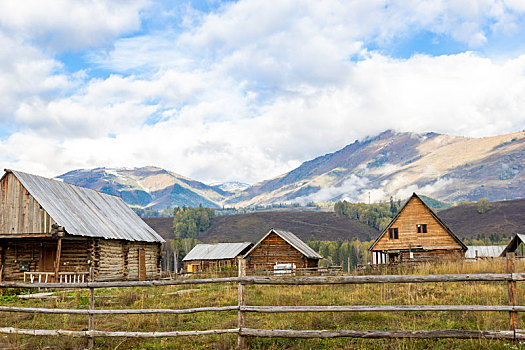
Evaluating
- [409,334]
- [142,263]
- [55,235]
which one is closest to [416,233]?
[142,263]

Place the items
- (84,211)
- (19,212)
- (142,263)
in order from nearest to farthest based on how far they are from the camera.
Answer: (19,212) < (84,211) < (142,263)

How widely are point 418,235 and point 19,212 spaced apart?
38446mm

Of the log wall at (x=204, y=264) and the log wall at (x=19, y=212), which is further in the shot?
the log wall at (x=204, y=264)

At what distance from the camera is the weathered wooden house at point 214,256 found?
3150 inches

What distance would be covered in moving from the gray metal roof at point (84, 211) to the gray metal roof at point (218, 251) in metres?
37.5

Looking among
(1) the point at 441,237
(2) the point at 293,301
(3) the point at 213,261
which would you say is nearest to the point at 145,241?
(2) the point at 293,301

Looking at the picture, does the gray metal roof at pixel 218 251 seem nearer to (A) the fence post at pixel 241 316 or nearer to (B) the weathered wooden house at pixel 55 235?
(B) the weathered wooden house at pixel 55 235

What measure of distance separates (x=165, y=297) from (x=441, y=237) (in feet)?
127

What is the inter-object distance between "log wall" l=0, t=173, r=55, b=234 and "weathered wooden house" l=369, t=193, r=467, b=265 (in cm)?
3493

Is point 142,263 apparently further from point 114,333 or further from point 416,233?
point 114,333

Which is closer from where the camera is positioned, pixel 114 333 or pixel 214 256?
pixel 114 333

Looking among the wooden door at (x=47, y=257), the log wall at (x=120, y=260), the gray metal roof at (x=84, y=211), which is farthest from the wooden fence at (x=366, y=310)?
the log wall at (x=120, y=260)

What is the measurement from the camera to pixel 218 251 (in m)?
82.6

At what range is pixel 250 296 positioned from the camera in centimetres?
1861
